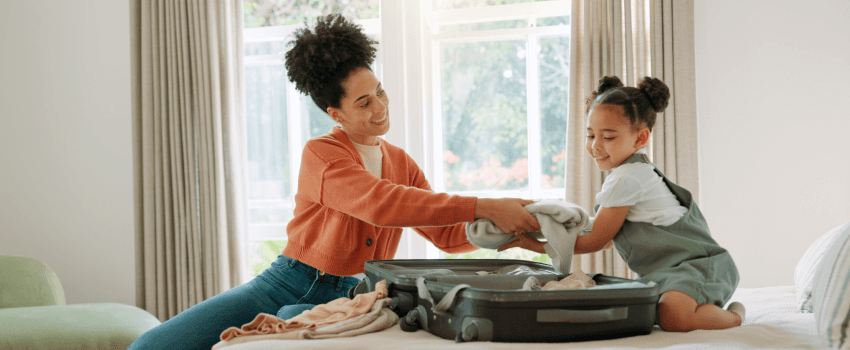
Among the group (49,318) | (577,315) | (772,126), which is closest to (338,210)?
(577,315)

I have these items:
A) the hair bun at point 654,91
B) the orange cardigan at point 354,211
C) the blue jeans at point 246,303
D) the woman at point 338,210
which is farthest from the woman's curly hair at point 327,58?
the hair bun at point 654,91

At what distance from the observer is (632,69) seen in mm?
2648

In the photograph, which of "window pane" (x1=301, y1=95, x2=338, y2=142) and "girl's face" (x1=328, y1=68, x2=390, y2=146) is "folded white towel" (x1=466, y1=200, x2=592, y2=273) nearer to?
"girl's face" (x1=328, y1=68, x2=390, y2=146)

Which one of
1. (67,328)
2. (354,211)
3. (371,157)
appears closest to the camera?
(354,211)

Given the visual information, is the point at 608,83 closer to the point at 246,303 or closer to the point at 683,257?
the point at 683,257

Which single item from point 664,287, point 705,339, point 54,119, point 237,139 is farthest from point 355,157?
point 54,119

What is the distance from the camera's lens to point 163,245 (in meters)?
Answer: 3.01

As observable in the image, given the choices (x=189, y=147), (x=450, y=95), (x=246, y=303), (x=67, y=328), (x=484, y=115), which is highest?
(x=450, y=95)

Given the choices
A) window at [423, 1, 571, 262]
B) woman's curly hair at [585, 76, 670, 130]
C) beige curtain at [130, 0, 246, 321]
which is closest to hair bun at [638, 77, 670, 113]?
woman's curly hair at [585, 76, 670, 130]

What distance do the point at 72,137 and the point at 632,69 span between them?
2999 millimetres

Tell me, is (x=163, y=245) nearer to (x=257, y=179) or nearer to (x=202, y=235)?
(x=202, y=235)

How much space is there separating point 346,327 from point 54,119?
3006 millimetres

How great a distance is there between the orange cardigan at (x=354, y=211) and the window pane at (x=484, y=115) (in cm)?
138

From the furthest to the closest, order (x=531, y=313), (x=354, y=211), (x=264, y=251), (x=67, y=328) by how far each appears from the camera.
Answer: (x=264, y=251) < (x=67, y=328) < (x=354, y=211) < (x=531, y=313)
